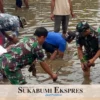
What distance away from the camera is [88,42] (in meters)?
7.61

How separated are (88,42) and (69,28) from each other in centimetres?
450

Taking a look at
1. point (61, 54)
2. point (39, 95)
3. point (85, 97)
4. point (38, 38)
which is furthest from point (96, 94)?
point (61, 54)

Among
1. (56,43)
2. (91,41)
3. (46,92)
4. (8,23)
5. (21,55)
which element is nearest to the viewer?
(21,55)

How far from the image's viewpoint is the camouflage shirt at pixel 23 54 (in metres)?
6.12

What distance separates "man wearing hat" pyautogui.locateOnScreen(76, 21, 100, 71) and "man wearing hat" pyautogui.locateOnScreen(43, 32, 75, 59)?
1130 mm

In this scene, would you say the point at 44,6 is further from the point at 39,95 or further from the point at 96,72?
the point at 39,95

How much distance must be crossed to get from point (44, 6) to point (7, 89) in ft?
33.1

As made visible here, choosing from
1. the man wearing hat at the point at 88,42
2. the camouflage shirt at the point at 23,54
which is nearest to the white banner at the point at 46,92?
the camouflage shirt at the point at 23,54

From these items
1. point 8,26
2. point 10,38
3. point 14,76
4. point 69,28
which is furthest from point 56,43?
point 69,28

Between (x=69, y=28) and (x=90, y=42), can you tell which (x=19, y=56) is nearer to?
(x=90, y=42)

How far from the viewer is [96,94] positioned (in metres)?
6.82

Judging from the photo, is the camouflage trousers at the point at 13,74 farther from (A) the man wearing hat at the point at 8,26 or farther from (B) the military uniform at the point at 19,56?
(A) the man wearing hat at the point at 8,26

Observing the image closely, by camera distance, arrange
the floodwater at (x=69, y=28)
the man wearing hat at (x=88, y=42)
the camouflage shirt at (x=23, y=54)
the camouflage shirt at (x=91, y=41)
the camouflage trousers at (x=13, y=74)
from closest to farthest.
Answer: the camouflage shirt at (x=23, y=54) → the camouflage trousers at (x=13, y=74) → the man wearing hat at (x=88, y=42) → the camouflage shirt at (x=91, y=41) → the floodwater at (x=69, y=28)

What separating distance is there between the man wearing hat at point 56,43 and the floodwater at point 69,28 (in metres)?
0.25
